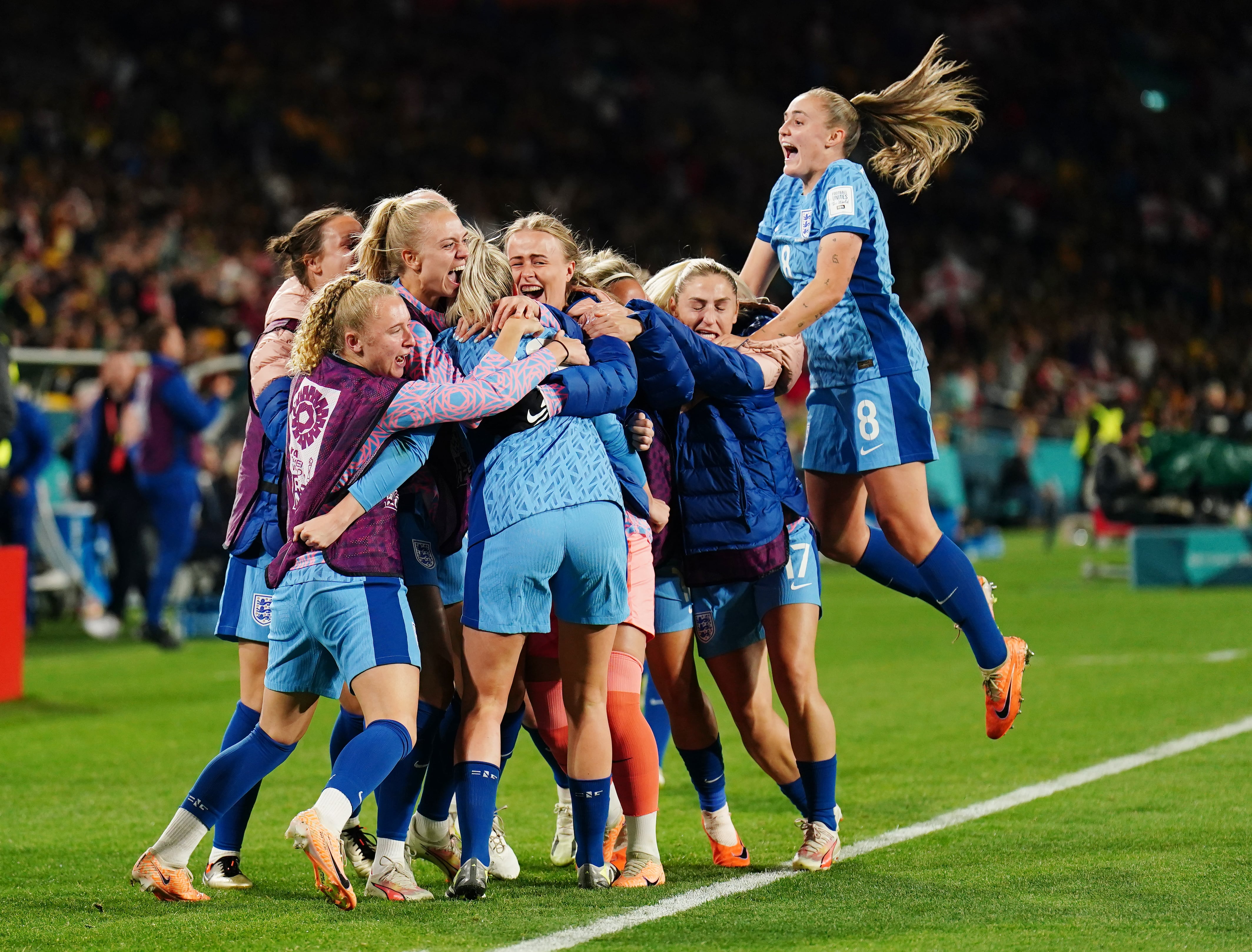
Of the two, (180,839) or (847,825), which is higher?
(180,839)

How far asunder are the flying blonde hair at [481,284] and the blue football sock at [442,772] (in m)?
1.17

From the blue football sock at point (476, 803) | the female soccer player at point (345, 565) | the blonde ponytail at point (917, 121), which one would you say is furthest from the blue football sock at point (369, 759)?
the blonde ponytail at point (917, 121)

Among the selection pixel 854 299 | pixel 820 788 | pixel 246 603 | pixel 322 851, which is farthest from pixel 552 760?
pixel 854 299

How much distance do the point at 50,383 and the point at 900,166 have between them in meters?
10.1

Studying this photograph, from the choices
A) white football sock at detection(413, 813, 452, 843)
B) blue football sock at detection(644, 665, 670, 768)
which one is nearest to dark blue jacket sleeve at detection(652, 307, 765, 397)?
blue football sock at detection(644, 665, 670, 768)

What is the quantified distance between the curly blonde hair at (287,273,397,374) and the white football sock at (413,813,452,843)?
4.80ft

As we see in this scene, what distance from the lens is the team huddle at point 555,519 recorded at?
4.32m

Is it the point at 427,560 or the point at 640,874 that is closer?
the point at 640,874

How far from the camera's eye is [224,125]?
80.2 ft

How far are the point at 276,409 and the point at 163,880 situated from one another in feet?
4.41

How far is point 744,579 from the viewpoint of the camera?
A: 4832 mm

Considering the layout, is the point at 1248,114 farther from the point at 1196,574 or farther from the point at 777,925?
the point at 777,925

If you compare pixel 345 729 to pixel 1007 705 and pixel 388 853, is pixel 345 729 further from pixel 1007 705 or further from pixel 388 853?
pixel 1007 705

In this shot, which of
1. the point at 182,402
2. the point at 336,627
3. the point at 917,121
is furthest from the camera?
the point at 182,402
